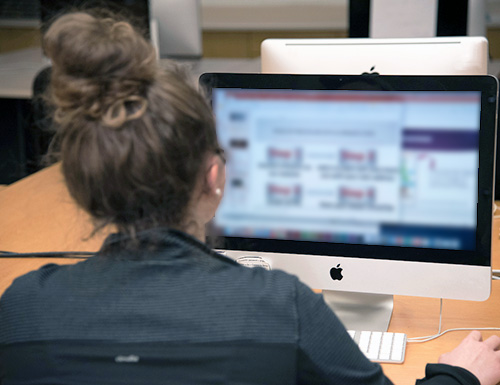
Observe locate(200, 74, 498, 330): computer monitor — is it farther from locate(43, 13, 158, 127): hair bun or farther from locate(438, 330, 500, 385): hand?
locate(43, 13, 158, 127): hair bun

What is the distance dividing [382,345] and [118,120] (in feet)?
2.06

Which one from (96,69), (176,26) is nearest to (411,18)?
(176,26)

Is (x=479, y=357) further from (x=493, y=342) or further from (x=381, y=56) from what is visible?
(x=381, y=56)

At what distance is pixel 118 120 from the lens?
685 mm

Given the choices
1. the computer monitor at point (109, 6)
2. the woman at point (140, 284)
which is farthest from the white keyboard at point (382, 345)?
the computer monitor at point (109, 6)

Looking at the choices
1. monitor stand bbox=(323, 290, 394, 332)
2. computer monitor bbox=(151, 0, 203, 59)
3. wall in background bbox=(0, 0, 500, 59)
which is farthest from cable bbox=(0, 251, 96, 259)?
wall in background bbox=(0, 0, 500, 59)

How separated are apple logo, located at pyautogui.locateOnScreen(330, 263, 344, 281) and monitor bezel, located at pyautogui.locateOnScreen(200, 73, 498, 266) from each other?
3cm

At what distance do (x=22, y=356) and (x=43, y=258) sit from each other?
0.77m

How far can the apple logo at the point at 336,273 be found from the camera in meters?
1.13

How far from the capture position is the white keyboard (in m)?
1.03

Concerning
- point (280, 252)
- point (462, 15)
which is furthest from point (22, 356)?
point (462, 15)

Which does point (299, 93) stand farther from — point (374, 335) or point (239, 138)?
point (374, 335)

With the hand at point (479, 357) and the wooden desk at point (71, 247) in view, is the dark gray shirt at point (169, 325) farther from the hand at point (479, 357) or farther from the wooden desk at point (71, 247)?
the hand at point (479, 357)

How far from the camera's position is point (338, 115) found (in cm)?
108
